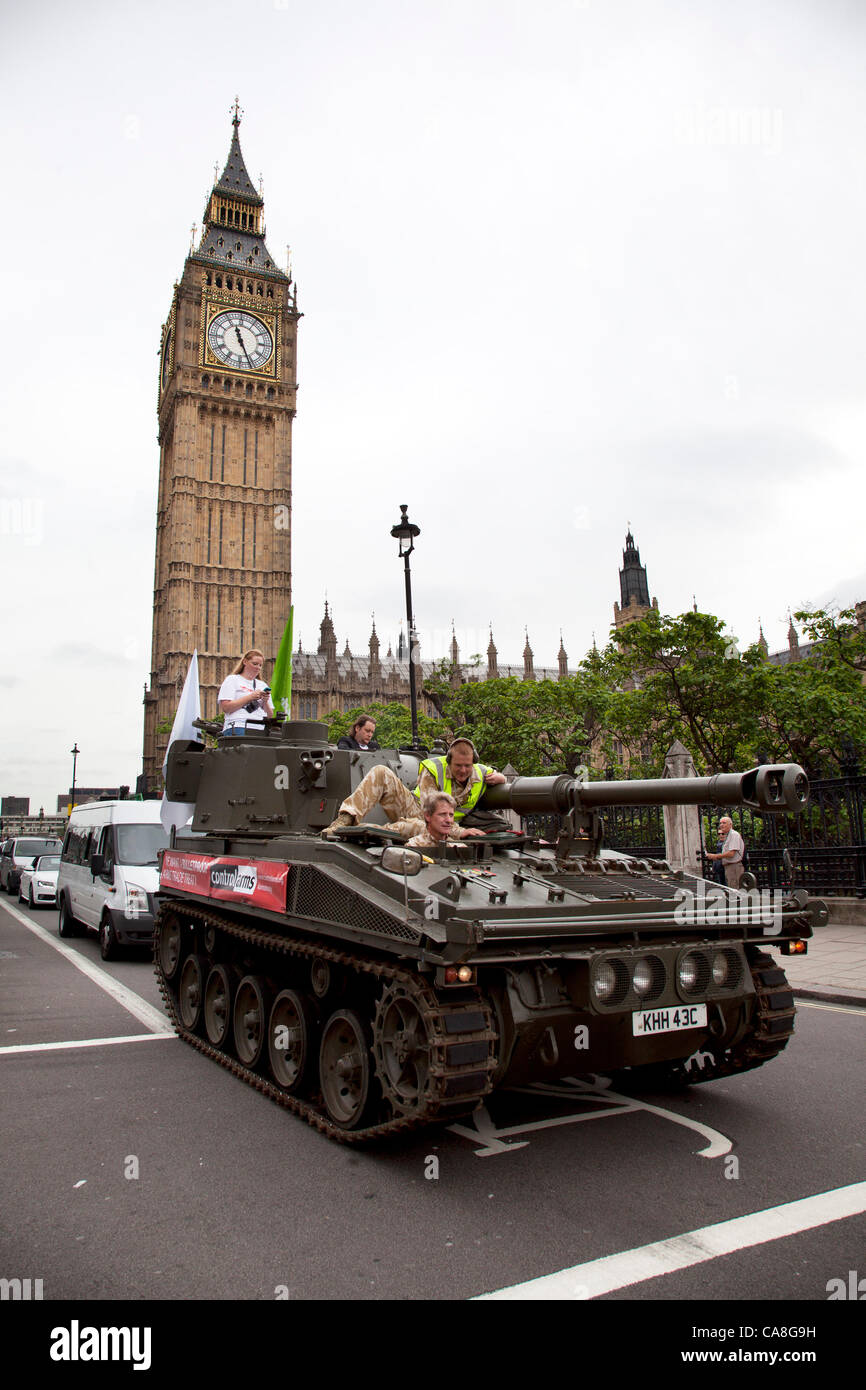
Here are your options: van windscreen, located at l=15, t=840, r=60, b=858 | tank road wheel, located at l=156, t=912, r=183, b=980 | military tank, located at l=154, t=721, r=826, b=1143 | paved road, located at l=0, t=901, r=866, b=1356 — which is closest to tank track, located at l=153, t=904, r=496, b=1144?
military tank, located at l=154, t=721, r=826, b=1143

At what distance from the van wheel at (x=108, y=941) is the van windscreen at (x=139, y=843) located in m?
0.82

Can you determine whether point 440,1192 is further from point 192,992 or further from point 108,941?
point 108,941

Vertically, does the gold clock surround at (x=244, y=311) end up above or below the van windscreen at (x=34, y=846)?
above

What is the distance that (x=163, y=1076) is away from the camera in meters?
6.07

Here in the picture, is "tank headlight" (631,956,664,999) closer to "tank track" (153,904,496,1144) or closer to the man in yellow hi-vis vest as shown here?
"tank track" (153,904,496,1144)

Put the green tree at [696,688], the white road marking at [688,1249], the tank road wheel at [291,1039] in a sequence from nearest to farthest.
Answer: the white road marking at [688,1249]
the tank road wheel at [291,1039]
the green tree at [696,688]

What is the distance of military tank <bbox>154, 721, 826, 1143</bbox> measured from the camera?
4059 mm

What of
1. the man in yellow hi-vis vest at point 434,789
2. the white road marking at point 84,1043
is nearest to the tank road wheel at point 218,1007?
the white road marking at point 84,1043

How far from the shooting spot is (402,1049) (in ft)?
13.5

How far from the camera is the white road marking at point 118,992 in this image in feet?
25.8

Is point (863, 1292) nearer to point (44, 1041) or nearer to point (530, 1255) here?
point (530, 1255)

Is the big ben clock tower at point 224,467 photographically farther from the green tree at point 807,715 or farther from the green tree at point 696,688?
the green tree at point 807,715

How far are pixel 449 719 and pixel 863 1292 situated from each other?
38.3m
